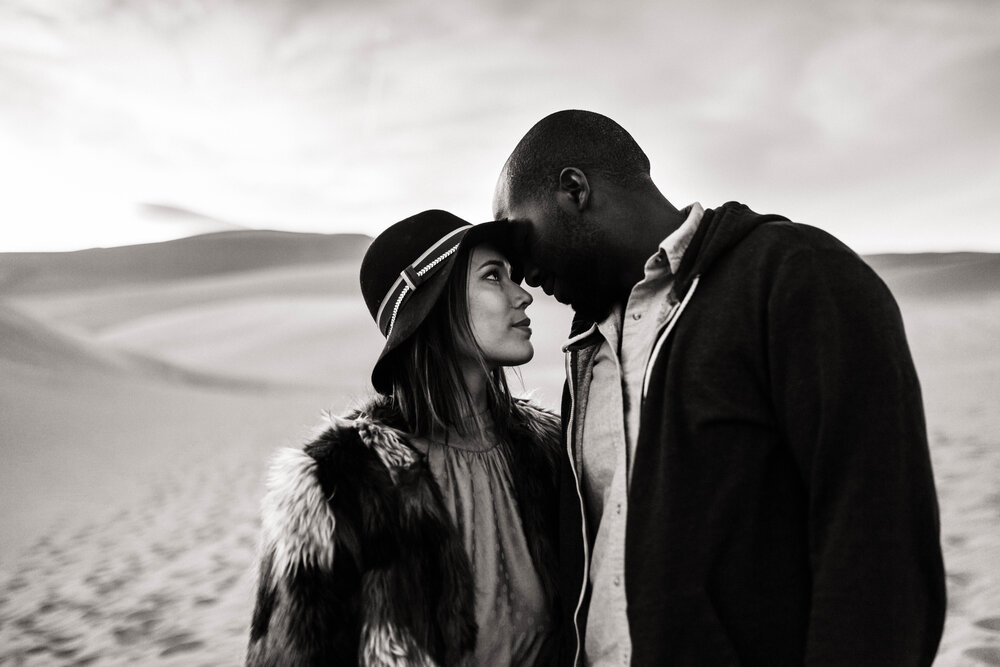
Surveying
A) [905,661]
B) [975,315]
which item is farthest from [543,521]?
[975,315]

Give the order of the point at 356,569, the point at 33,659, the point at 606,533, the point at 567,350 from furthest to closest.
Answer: the point at 33,659
the point at 567,350
the point at 356,569
the point at 606,533

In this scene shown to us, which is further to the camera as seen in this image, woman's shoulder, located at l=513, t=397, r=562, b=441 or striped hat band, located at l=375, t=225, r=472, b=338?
woman's shoulder, located at l=513, t=397, r=562, b=441

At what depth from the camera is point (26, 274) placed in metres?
30.2

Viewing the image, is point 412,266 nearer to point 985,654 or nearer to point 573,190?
point 573,190

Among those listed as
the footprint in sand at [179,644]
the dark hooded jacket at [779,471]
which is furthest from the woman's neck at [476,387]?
the footprint in sand at [179,644]

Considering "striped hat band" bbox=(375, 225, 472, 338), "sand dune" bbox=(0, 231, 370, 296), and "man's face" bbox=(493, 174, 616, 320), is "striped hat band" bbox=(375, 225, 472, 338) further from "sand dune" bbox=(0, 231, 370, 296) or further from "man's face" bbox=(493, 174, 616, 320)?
"sand dune" bbox=(0, 231, 370, 296)

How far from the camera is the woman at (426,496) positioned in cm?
163

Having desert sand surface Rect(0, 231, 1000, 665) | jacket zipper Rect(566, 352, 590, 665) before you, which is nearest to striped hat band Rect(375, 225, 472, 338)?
desert sand surface Rect(0, 231, 1000, 665)

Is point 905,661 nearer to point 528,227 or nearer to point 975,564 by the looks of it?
point 528,227

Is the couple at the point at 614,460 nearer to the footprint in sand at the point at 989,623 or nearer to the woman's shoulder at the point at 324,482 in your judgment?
the woman's shoulder at the point at 324,482

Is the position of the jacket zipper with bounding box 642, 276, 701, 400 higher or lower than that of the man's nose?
lower

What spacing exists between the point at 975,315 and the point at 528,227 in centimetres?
2279

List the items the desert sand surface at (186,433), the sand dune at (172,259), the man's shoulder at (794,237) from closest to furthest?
the man's shoulder at (794,237) < the desert sand surface at (186,433) < the sand dune at (172,259)

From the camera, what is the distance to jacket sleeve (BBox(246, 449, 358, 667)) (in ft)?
5.25
